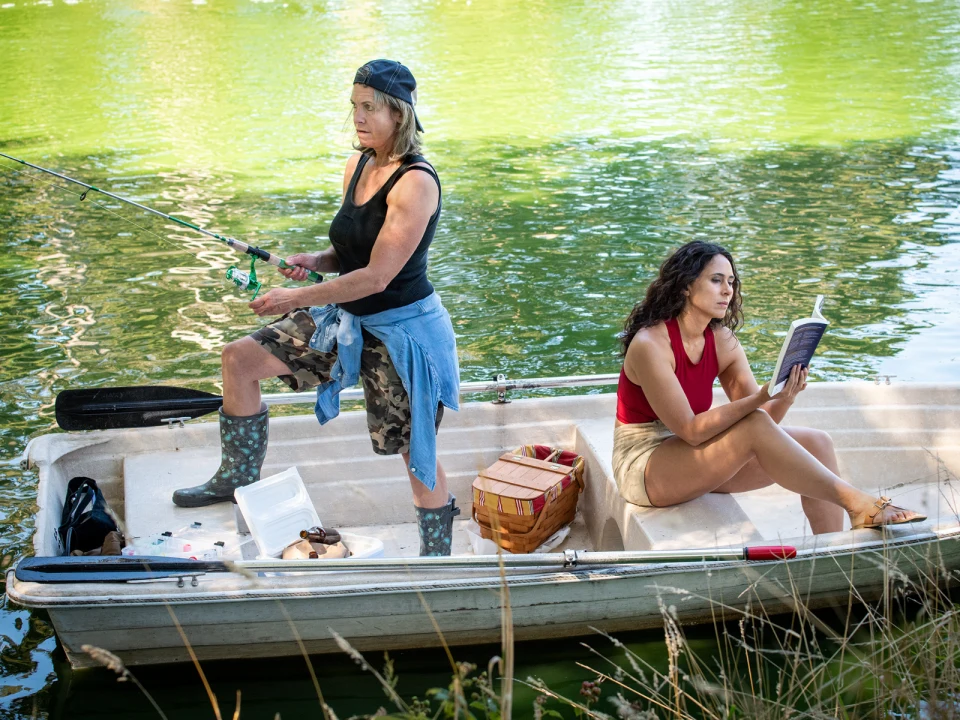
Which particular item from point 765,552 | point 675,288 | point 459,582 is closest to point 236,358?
point 459,582

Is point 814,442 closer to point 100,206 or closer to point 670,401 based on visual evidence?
point 670,401

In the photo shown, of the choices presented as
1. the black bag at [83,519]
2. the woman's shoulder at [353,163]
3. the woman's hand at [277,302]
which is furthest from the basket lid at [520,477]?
the black bag at [83,519]

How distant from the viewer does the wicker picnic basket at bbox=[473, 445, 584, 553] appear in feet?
13.3

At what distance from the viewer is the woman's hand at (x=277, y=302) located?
3.49 m

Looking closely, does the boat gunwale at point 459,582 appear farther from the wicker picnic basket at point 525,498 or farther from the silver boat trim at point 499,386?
the silver boat trim at point 499,386

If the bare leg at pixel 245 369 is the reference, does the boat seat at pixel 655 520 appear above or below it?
below

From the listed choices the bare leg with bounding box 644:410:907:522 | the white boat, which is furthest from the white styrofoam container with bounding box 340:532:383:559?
the bare leg with bounding box 644:410:907:522

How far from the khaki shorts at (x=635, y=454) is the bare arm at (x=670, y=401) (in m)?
0.15

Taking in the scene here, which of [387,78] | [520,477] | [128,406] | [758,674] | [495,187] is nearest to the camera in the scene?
[758,674]

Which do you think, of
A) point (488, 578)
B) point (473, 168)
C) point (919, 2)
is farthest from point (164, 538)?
point (919, 2)

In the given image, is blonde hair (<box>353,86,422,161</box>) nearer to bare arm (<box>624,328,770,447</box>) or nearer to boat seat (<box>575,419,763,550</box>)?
bare arm (<box>624,328,770,447</box>)

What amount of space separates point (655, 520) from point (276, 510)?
Answer: 137 cm

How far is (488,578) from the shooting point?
343 cm

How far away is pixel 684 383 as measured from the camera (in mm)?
3865
